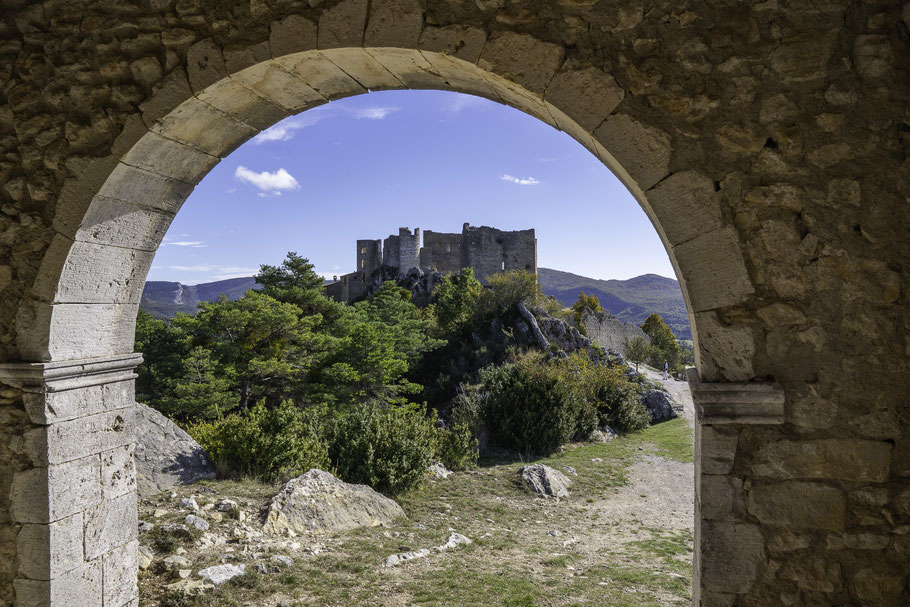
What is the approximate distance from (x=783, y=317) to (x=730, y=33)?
1.00 metres

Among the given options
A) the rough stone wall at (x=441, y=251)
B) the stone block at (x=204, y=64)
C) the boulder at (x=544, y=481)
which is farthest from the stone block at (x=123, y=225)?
the rough stone wall at (x=441, y=251)

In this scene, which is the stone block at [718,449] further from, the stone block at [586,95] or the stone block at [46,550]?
the stone block at [46,550]

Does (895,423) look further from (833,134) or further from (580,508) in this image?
(580,508)

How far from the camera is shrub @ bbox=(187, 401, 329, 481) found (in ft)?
19.1

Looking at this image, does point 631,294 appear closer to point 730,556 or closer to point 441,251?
A: point 441,251

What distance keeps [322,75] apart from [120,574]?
276cm

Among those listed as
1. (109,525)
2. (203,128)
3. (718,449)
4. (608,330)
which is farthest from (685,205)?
(608,330)

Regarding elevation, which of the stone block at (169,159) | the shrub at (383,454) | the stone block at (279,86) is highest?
the stone block at (279,86)

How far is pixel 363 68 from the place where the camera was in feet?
7.66

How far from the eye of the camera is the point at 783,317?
1.83 meters

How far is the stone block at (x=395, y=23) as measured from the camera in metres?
2.06

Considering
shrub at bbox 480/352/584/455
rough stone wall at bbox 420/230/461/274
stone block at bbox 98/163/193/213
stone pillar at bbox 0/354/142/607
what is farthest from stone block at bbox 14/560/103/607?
rough stone wall at bbox 420/230/461/274

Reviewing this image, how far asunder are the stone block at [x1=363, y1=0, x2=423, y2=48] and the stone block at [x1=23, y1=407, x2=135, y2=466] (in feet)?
7.69

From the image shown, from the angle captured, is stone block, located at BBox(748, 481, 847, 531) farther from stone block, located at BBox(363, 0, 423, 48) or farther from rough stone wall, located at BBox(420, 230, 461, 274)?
rough stone wall, located at BBox(420, 230, 461, 274)
